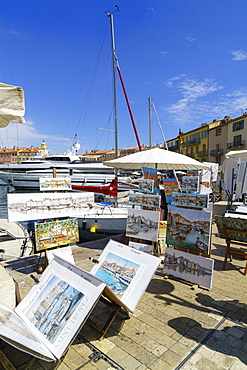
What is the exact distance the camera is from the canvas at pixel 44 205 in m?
4.68

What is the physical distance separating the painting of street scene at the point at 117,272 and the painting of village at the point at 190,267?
134cm

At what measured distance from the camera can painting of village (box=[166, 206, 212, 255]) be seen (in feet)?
13.0

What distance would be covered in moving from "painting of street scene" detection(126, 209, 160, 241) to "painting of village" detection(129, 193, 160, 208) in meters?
0.39

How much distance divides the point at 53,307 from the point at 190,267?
2.50 m

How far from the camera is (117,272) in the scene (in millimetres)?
3186

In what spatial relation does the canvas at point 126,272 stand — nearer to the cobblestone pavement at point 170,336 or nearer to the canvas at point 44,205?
the cobblestone pavement at point 170,336

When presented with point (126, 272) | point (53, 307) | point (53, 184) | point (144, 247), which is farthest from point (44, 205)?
point (53, 307)

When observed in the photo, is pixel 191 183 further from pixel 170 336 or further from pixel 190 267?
pixel 170 336

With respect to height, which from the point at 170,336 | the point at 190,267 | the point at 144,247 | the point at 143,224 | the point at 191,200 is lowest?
the point at 170,336

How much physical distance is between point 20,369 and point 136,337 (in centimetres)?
130

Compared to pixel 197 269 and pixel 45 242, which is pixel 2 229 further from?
pixel 197 269

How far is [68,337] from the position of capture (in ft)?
7.09

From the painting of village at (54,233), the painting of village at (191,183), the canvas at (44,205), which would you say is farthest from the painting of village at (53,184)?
the painting of village at (191,183)

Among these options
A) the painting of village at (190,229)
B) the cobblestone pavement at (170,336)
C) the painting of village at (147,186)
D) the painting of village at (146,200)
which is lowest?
the cobblestone pavement at (170,336)
